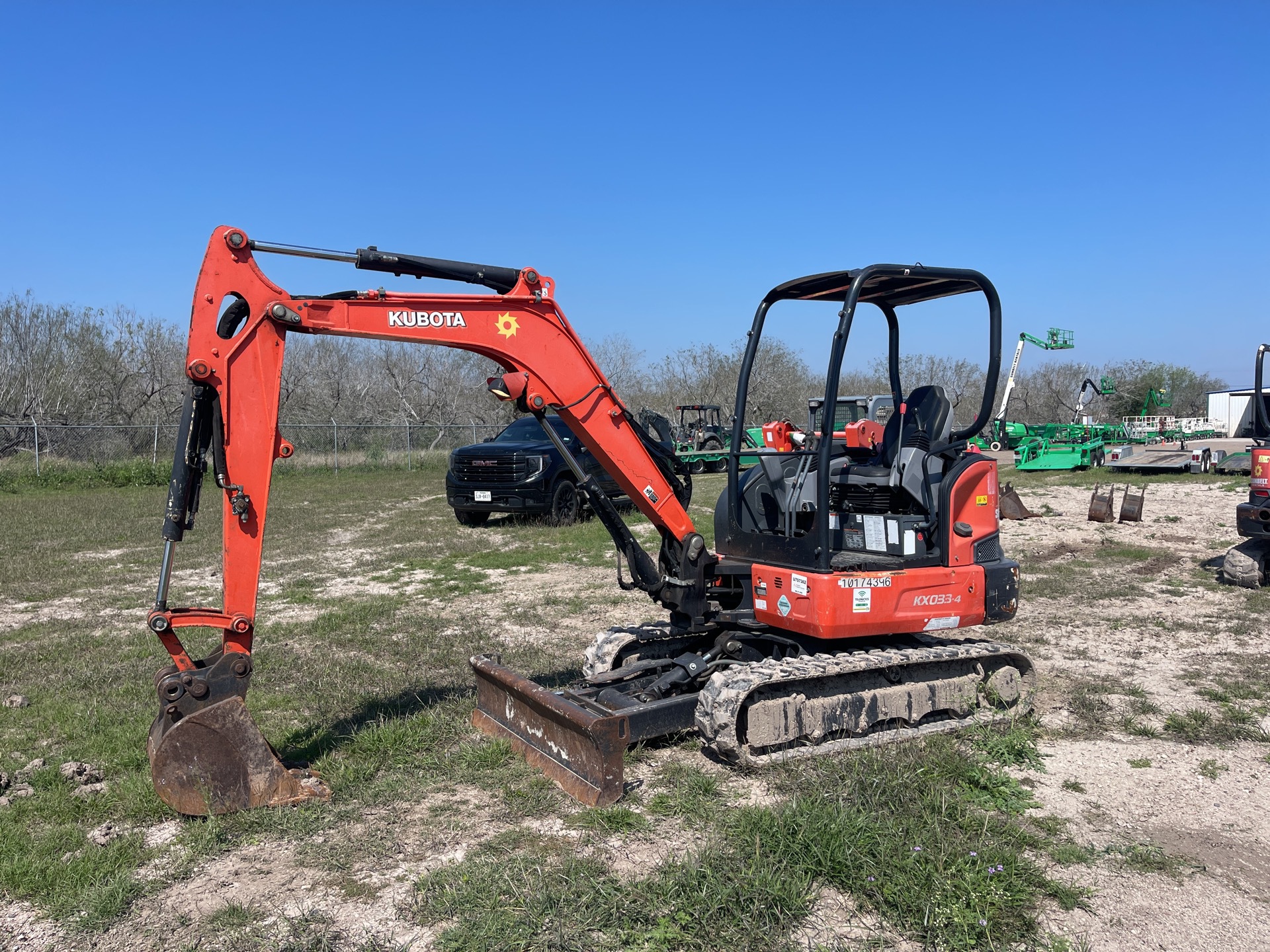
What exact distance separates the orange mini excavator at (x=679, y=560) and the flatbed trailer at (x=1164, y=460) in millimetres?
20304

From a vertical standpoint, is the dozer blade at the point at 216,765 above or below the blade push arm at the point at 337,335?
below

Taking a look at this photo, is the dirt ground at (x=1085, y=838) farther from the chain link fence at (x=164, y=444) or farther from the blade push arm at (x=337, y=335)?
the chain link fence at (x=164, y=444)

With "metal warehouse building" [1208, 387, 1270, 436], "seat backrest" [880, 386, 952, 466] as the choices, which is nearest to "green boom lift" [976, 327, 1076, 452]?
"seat backrest" [880, 386, 952, 466]

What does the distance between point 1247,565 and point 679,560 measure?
7.36 meters

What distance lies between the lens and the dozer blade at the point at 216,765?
4359mm

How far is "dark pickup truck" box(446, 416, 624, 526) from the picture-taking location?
1491 centimetres

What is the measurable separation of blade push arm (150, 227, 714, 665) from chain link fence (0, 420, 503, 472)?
64.1 feet

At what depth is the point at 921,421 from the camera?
5.84 metres

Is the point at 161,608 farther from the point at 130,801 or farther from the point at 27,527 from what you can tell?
the point at 27,527

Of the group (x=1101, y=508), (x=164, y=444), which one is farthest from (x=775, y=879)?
(x=164, y=444)

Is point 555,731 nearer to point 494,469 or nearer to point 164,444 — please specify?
point 494,469

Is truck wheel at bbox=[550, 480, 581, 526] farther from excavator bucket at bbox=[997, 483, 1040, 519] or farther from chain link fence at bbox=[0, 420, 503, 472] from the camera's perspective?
chain link fence at bbox=[0, 420, 503, 472]

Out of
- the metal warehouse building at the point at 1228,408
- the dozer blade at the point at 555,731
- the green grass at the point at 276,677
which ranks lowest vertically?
the green grass at the point at 276,677

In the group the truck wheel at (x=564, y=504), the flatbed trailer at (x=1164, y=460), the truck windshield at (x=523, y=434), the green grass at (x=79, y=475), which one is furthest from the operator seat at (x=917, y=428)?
the green grass at (x=79, y=475)
